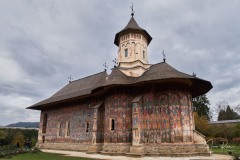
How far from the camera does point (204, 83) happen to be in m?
15.8

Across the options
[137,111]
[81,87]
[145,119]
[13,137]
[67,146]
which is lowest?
[67,146]

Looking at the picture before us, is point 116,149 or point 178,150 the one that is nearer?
point 178,150

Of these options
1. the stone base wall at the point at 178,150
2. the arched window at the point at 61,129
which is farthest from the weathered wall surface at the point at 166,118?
the arched window at the point at 61,129

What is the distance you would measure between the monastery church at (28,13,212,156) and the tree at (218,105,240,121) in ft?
111

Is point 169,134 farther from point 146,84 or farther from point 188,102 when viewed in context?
point 146,84

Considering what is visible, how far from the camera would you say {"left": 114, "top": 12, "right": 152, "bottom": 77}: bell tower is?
19.7m

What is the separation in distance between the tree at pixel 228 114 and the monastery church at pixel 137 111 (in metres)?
33.9

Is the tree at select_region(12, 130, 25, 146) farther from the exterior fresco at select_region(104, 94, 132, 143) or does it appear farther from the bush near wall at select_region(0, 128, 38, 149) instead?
the exterior fresco at select_region(104, 94, 132, 143)

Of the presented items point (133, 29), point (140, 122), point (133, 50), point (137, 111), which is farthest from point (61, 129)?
point (133, 29)

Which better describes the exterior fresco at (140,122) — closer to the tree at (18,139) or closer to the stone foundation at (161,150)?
the stone foundation at (161,150)

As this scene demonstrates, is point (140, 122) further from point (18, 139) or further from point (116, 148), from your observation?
point (18, 139)

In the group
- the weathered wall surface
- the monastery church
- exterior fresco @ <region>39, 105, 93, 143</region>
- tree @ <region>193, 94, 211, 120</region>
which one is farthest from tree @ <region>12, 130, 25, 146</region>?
tree @ <region>193, 94, 211, 120</region>

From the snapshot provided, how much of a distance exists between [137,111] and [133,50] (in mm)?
7283

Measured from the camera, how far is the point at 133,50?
2012 cm
